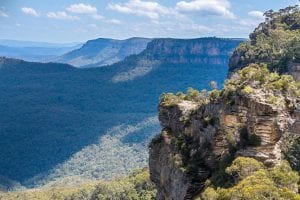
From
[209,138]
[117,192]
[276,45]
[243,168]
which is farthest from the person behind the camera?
[117,192]

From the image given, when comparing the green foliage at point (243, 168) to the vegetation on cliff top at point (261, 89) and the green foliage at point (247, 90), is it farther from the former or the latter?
the green foliage at point (247, 90)

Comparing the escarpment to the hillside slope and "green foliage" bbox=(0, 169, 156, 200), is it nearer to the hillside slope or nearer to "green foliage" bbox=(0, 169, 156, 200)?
the hillside slope

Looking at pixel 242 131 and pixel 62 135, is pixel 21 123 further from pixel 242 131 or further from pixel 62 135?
pixel 242 131

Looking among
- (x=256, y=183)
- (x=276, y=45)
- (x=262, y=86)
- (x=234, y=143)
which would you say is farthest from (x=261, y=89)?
(x=276, y=45)

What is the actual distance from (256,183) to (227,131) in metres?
5.94

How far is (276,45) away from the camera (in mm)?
66000

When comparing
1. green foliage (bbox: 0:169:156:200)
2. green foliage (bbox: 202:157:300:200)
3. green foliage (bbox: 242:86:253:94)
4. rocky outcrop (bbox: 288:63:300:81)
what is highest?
green foliage (bbox: 242:86:253:94)

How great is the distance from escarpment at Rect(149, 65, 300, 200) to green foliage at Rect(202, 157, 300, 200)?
1188mm

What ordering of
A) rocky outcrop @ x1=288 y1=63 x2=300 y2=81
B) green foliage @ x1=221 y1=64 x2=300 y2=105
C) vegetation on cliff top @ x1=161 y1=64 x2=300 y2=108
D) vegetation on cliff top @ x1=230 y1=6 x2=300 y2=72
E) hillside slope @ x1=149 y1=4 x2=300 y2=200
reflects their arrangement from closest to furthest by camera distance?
1. hillside slope @ x1=149 y1=4 x2=300 y2=200
2. vegetation on cliff top @ x1=161 y1=64 x2=300 y2=108
3. green foliage @ x1=221 y1=64 x2=300 y2=105
4. rocky outcrop @ x1=288 y1=63 x2=300 y2=81
5. vegetation on cliff top @ x1=230 y1=6 x2=300 y2=72

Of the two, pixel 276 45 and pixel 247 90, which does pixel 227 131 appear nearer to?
pixel 247 90

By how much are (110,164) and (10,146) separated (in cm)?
3804

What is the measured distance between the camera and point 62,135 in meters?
179

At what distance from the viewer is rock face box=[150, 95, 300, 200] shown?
24.3 meters

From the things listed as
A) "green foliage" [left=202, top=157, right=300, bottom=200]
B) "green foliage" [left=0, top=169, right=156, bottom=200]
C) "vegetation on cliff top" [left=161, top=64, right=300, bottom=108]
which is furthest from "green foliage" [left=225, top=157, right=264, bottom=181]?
"green foliage" [left=0, top=169, right=156, bottom=200]
